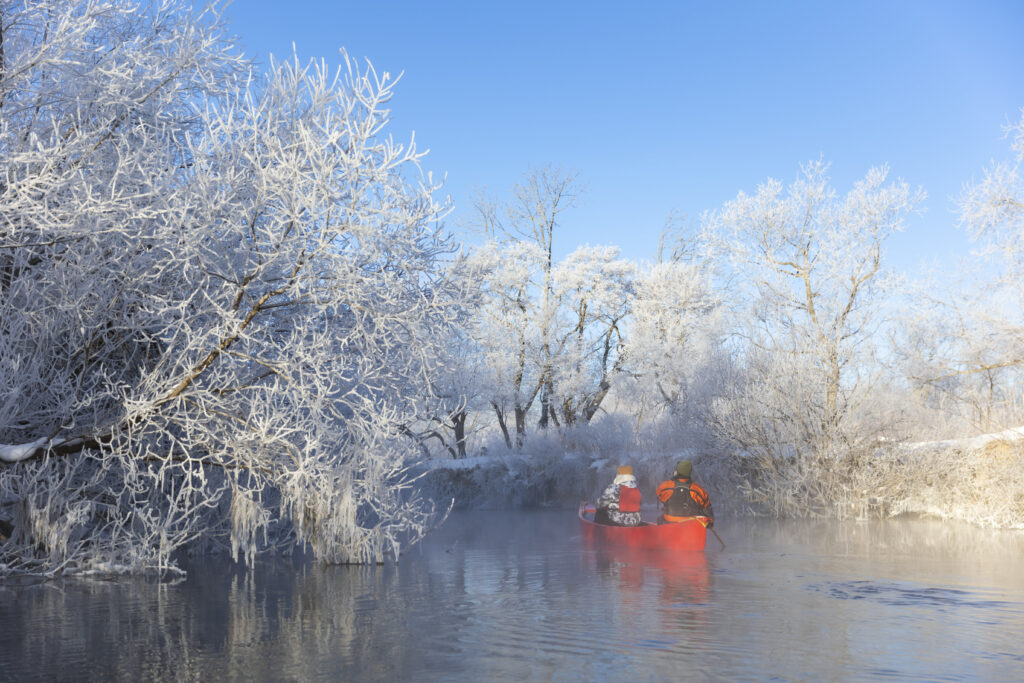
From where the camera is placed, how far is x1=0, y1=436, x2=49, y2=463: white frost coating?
36.3 ft

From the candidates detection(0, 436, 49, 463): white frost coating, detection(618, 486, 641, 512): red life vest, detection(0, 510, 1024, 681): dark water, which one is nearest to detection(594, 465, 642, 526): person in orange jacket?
detection(618, 486, 641, 512): red life vest

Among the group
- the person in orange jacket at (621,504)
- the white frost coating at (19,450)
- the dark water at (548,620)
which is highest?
the white frost coating at (19,450)

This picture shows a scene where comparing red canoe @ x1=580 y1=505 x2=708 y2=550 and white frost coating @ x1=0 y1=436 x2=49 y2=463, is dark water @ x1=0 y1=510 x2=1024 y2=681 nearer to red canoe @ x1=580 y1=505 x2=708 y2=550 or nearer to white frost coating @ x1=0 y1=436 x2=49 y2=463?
red canoe @ x1=580 y1=505 x2=708 y2=550

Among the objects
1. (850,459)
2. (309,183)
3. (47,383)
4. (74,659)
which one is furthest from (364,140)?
(850,459)

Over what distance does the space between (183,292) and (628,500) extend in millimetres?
9762

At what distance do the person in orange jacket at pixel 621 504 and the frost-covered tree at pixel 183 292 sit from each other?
5.75 m

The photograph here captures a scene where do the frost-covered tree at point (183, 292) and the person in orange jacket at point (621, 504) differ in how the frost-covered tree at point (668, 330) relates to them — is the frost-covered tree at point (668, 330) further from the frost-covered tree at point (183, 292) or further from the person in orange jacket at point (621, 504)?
the frost-covered tree at point (183, 292)

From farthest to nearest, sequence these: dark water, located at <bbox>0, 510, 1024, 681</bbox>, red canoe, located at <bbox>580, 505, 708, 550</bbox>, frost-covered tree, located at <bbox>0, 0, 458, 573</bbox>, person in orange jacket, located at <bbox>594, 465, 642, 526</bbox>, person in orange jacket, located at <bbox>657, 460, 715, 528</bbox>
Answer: person in orange jacket, located at <bbox>594, 465, 642, 526</bbox> → person in orange jacket, located at <bbox>657, 460, 715, 528</bbox> → red canoe, located at <bbox>580, 505, 708, 550</bbox> → frost-covered tree, located at <bbox>0, 0, 458, 573</bbox> → dark water, located at <bbox>0, 510, 1024, 681</bbox>

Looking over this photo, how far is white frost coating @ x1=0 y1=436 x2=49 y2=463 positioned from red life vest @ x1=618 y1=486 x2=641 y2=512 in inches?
402

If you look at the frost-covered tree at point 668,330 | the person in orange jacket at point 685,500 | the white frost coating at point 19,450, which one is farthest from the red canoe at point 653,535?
the frost-covered tree at point 668,330

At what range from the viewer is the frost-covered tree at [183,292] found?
34.3ft

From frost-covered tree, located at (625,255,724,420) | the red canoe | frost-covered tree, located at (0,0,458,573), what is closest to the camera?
frost-covered tree, located at (0,0,458,573)

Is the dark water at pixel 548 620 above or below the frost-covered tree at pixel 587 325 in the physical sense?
below

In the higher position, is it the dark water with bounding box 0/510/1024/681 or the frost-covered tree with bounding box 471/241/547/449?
the frost-covered tree with bounding box 471/241/547/449
